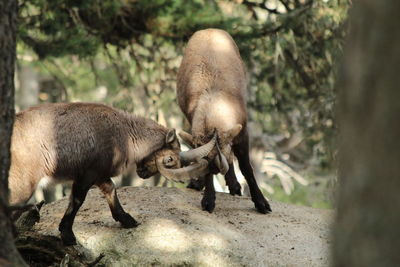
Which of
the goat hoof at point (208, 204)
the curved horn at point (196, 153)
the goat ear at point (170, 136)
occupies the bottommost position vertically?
the goat hoof at point (208, 204)

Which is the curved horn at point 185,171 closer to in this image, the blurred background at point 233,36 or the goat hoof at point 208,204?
the goat hoof at point 208,204

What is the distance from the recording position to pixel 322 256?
304 inches

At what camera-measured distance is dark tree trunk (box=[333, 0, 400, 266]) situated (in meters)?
2.35

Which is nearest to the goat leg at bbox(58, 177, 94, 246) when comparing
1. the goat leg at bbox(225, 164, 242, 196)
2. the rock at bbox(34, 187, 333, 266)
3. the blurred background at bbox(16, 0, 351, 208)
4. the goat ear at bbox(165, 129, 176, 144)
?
the rock at bbox(34, 187, 333, 266)

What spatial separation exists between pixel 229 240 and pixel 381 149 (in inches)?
205

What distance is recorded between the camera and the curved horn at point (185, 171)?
7.54 meters

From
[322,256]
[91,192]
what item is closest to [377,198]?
[322,256]

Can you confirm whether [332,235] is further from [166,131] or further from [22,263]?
[166,131]

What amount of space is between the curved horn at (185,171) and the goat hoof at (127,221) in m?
0.64

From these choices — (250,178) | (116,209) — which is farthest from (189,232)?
(250,178)

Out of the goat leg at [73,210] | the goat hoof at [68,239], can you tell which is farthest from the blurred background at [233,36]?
the goat hoof at [68,239]

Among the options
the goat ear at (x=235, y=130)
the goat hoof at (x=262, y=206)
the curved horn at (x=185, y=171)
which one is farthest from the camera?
the goat hoof at (x=262, y=206)

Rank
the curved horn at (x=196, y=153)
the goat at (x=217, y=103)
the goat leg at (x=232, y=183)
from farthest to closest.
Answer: the goat leg at (x=232, y=183), the goat at (x=217, y=103), the curved horn at (x=196, y=153)

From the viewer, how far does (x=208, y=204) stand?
846cm
